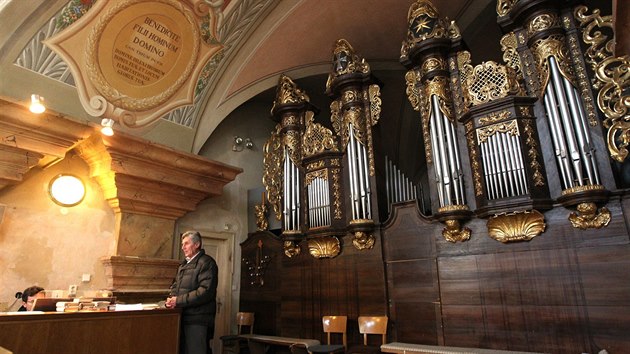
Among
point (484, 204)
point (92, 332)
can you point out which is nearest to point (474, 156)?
point (484, 204)

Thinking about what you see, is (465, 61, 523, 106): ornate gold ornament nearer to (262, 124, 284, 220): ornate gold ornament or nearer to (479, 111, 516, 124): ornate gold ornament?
(479, 111, 516, 124): ornate gold ornament

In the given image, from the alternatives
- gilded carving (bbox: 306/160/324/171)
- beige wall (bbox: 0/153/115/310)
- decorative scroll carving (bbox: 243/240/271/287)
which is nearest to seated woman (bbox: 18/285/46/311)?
beige wall (bbox: 0/153/115/310)

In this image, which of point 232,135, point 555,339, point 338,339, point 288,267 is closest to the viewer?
point 555,339

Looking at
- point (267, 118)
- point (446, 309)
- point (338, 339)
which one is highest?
point (267, 118)

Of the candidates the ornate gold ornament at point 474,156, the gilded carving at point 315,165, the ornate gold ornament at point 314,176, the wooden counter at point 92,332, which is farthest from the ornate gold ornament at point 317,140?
the wooden counter at point 92,332

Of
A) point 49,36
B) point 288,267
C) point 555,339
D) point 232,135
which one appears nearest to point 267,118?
point 232,135

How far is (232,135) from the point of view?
7160mm

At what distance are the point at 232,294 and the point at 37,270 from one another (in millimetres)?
2904

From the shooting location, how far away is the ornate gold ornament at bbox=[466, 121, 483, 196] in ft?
13.9

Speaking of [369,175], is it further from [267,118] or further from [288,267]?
[267,118]

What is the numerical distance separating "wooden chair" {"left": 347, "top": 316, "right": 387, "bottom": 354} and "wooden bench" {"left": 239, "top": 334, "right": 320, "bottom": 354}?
0.55m

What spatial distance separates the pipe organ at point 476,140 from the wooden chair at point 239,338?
117 cm

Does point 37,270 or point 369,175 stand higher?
point 369,175

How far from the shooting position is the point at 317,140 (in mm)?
5832
